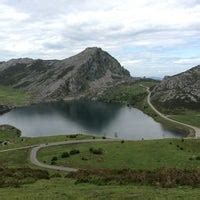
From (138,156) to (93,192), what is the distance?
38226 millimetres

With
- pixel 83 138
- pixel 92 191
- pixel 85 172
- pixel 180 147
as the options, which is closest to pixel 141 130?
pixel 83 138

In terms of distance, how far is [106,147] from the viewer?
3403 inches

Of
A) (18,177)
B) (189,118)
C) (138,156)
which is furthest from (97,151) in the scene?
(189,118)

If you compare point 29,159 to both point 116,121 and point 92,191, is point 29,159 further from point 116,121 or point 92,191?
point 116,121

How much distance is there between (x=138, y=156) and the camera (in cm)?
7456

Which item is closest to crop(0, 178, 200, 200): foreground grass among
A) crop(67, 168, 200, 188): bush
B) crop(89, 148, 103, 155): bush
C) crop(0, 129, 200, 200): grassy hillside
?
crop(0, 129, 200, 200): grassy hillside

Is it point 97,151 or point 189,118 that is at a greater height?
point 97,151

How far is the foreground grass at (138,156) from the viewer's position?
68000 millimetres

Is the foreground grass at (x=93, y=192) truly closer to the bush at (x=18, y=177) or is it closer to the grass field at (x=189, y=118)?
the bush at (x=18, y=177)

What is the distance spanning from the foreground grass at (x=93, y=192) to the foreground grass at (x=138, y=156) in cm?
2524

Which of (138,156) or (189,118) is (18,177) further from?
(189,118)

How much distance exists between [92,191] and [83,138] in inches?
2859

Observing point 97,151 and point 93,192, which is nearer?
point 93,192

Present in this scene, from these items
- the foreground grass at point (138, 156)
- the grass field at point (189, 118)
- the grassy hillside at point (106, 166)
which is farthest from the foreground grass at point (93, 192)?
the grass field at point (189, 118)
